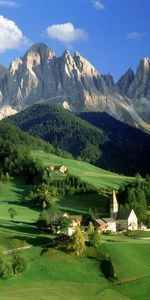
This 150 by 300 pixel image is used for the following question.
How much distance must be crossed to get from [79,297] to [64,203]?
7704 cm

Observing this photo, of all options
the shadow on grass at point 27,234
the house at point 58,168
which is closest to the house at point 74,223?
the shadow on grass at point 27,234

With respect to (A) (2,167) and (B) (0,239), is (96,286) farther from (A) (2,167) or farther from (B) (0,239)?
(A) (2,167)

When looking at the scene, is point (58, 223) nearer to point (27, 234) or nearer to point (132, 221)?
point (27, 234)

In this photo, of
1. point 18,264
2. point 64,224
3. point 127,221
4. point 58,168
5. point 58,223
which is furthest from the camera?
point 58,168

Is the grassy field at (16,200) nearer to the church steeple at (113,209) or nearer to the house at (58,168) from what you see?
the house at (58,168)

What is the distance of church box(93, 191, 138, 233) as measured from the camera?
118562 millimetres

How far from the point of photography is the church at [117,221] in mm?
118562

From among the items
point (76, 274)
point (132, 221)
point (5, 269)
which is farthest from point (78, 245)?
point (132, 221)

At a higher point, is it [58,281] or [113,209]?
[113,209]

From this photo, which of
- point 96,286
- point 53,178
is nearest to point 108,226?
point 96,286

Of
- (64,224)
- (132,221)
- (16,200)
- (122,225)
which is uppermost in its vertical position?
(16,200)

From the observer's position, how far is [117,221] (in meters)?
124

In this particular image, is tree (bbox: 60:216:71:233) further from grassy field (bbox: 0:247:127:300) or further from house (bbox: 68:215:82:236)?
grassy field (bbox: 0:247:127:300)

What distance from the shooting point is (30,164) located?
19138 cm
